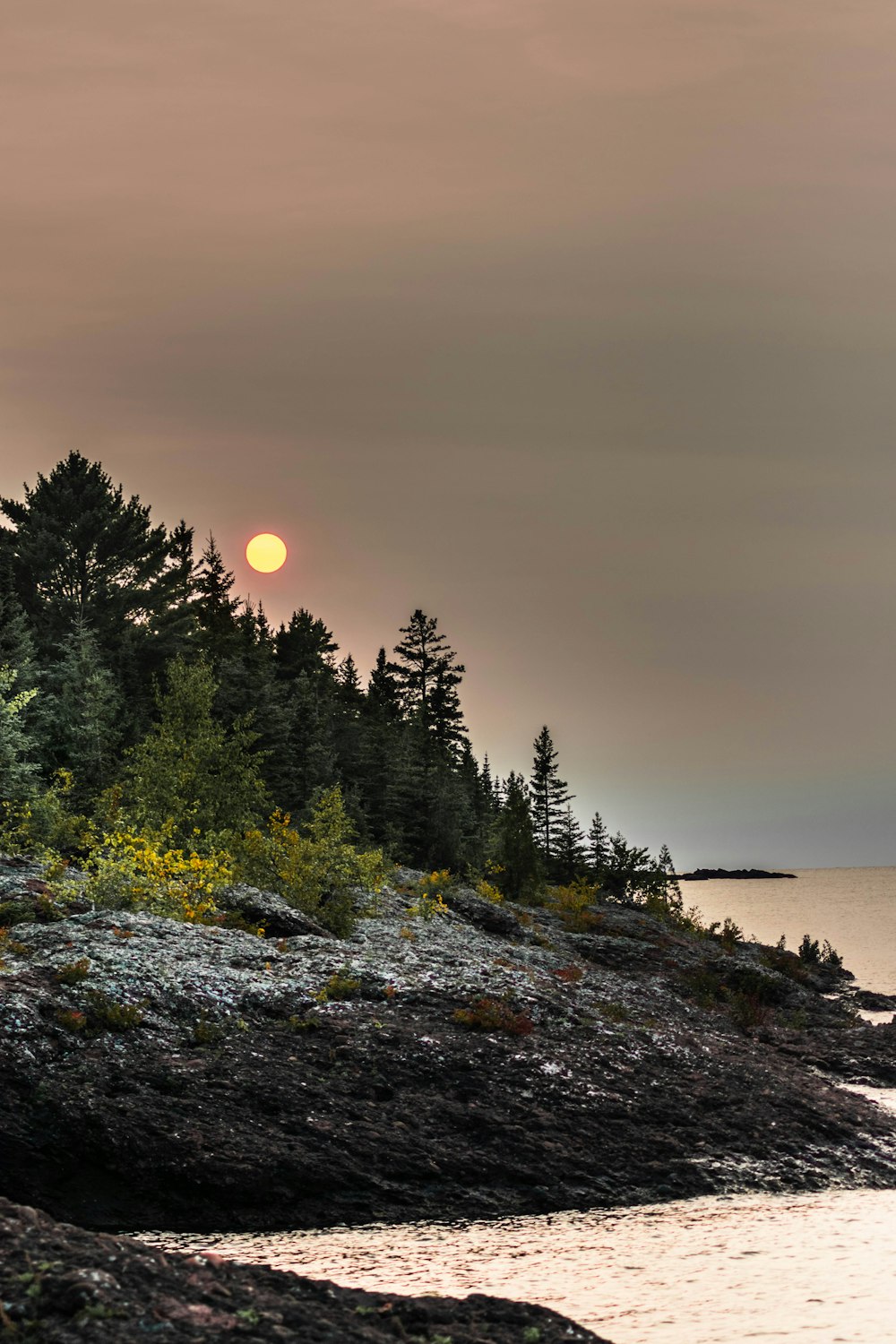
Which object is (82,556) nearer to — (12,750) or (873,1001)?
(12,750)

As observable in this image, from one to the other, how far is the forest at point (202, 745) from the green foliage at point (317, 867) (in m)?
0.07

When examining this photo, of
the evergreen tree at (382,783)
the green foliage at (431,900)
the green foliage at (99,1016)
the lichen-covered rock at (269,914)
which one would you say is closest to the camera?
the green foliage at (99,1016)

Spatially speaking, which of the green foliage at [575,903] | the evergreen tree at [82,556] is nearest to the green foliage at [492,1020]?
the green foliage at [575,903]

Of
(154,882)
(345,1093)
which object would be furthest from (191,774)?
(345,1093)

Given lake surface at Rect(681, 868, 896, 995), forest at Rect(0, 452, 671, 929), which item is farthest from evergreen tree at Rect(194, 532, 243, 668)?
lake surface at Rect(681, 868, 896, 995)

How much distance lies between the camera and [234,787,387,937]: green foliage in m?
33.5

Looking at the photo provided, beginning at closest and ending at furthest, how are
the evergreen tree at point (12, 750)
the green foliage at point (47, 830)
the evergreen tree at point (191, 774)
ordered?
the green foliage at point (47, 830)
the evergreen tree at point (191, 774)
the evergreen tree at point (12, 750)

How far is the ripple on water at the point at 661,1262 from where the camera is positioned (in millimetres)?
12734

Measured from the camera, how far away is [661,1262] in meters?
14.8

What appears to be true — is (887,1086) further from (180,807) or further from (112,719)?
(112,719)

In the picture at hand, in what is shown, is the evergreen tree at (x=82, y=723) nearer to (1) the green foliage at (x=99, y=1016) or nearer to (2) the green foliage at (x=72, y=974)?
(2) the green foliage at (x=72, y=974)

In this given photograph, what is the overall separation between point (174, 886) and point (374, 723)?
211 ft

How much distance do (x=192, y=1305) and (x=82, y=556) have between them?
68.2 m

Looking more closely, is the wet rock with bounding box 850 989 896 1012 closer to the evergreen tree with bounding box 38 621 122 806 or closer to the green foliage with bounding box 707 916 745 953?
the green foliage with bounding box 707 916 745 953
